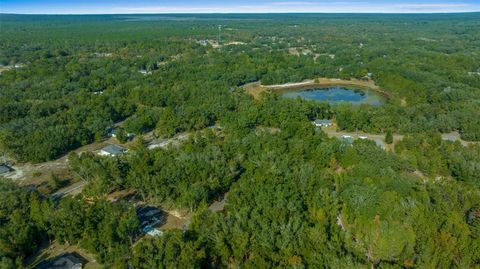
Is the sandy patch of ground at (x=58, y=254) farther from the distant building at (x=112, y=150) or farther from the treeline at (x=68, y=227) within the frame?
the distant building at (x=112, y=150)

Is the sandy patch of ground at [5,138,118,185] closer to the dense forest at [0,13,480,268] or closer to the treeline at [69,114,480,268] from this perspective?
the dense forest at [0,13,480,268]

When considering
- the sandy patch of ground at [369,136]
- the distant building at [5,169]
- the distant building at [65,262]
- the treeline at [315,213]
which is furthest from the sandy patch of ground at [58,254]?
the sandy patch of ground at [369,136]

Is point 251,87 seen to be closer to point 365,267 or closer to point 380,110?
point 380,110

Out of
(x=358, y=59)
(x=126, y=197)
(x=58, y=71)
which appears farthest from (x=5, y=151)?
(x=358, y=59)

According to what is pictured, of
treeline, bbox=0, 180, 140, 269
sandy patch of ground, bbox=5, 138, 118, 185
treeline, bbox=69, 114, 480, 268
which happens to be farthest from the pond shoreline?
treeline, bbox=0, 180, 140, 269

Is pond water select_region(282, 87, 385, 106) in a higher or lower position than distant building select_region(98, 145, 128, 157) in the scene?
lower

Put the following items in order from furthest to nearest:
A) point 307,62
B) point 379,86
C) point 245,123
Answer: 1. point 307,62
2. point 379,86
3. point 245,123

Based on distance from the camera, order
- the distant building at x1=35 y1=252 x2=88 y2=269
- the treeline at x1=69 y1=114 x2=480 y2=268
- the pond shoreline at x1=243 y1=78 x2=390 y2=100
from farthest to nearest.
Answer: the pond shoreline at x1=243 y1=78 x2=390 y2=100
the distant building at x1=35 y1=252 x2=88 y2=269
the treeline at x1=69 y1=114 x2=480 y2=268

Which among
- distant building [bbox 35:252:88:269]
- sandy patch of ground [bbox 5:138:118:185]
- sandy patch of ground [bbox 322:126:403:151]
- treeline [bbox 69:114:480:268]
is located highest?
treeline [bbox 69:114:480:268]
